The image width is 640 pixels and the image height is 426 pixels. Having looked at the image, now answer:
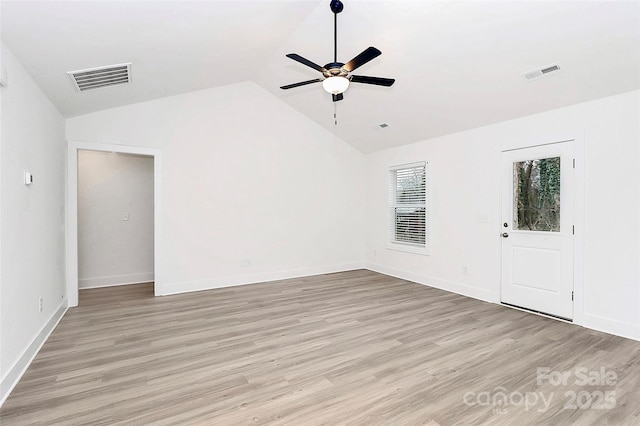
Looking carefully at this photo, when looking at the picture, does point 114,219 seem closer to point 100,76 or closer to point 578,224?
point 100,76

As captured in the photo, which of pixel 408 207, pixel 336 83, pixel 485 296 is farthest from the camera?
pixel 408 207

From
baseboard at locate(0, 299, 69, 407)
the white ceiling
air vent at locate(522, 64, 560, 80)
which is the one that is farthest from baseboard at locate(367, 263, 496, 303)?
baseboard at locate(0, 299, 69, 407)

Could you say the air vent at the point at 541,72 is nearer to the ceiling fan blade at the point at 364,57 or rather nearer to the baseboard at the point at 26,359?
the ceiling fan blade at the point at 364,57

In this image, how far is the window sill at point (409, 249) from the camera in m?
5.51

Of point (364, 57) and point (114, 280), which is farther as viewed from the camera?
point (114, 280)

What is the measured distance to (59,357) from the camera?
9.11ft

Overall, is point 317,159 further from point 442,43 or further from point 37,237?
point 37,237

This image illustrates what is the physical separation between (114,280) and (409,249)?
17.1 feet

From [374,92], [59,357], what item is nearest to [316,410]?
[59,357]

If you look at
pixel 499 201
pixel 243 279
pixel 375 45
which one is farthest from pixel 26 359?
pixel 499 201

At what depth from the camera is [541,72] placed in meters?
3.30

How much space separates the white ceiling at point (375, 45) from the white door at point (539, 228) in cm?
65

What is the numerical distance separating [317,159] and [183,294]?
3.44 m

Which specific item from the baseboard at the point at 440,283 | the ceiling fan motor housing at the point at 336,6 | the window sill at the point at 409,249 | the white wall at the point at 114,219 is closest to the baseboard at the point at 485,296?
the baseboard at the point at 440,283
